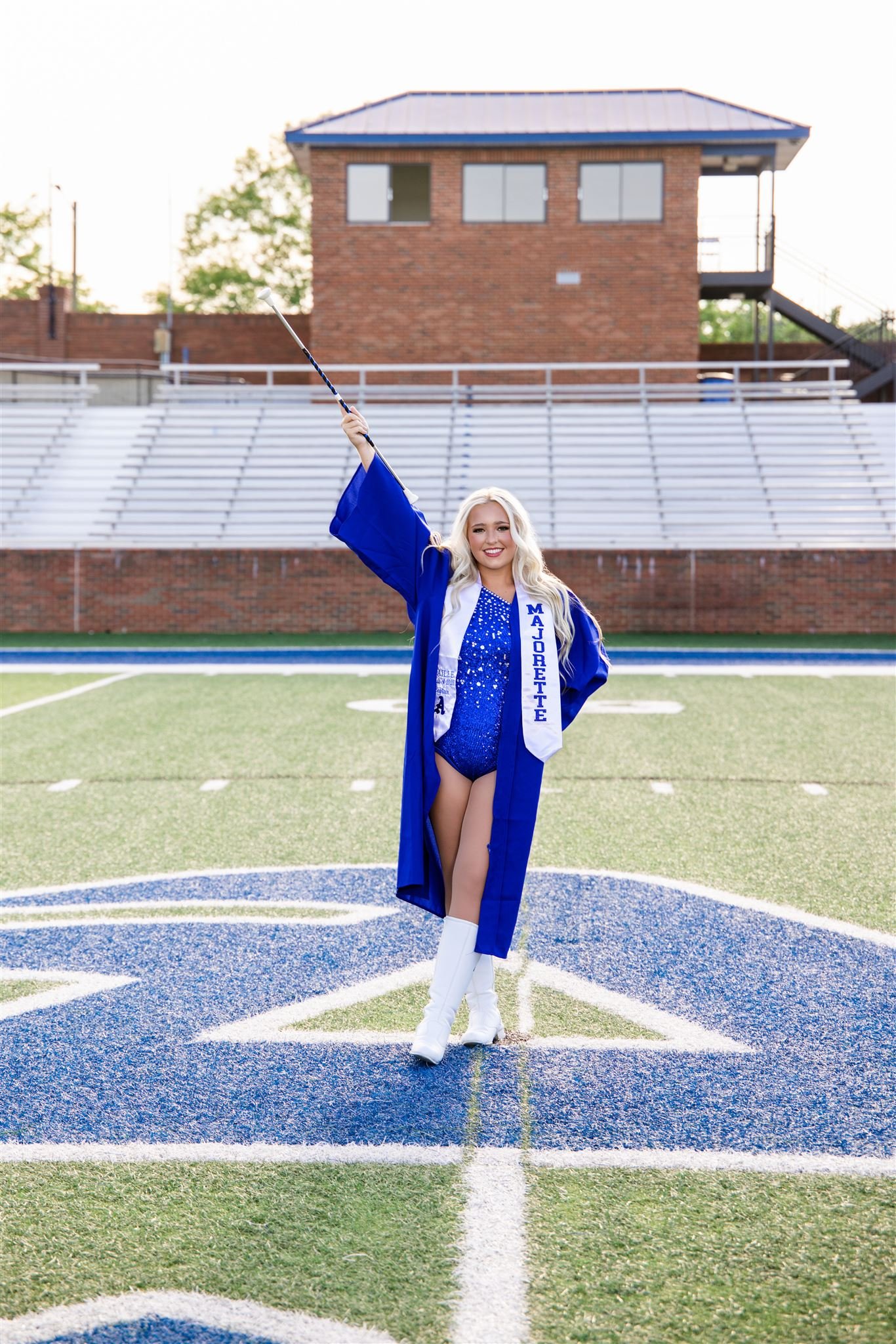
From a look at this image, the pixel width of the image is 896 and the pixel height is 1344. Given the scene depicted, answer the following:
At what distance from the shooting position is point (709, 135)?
27172mm

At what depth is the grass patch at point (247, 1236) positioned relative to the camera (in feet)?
8.78

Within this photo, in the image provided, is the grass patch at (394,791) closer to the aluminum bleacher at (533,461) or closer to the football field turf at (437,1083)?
the football field turf at (437,1083)

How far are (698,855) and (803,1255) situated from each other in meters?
3.94

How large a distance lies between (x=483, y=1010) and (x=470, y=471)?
20.0 metres

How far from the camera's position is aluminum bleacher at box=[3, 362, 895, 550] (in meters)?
22.1

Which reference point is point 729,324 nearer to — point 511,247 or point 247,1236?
point 511,247

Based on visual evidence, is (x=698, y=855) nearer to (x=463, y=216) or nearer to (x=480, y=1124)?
(x=480, y=1124)

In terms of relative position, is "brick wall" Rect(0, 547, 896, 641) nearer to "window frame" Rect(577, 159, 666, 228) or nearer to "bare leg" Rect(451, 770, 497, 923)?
"window frame" Rect(577, 159, 666, 228)

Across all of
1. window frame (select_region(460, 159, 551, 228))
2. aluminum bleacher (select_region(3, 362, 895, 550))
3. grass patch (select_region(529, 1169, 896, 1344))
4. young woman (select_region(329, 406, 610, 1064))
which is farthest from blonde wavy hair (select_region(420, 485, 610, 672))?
window frame (select_region(460, 159, 551, 228))

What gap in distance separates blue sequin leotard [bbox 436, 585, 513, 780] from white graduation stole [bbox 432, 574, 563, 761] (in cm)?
3

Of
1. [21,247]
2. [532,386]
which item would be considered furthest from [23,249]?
[532,386]

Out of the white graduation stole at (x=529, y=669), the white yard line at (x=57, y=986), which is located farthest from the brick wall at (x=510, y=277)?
the white graduation stole at (x=529, y=669)

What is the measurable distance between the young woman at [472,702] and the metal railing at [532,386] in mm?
21913

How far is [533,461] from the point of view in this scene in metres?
24.1
